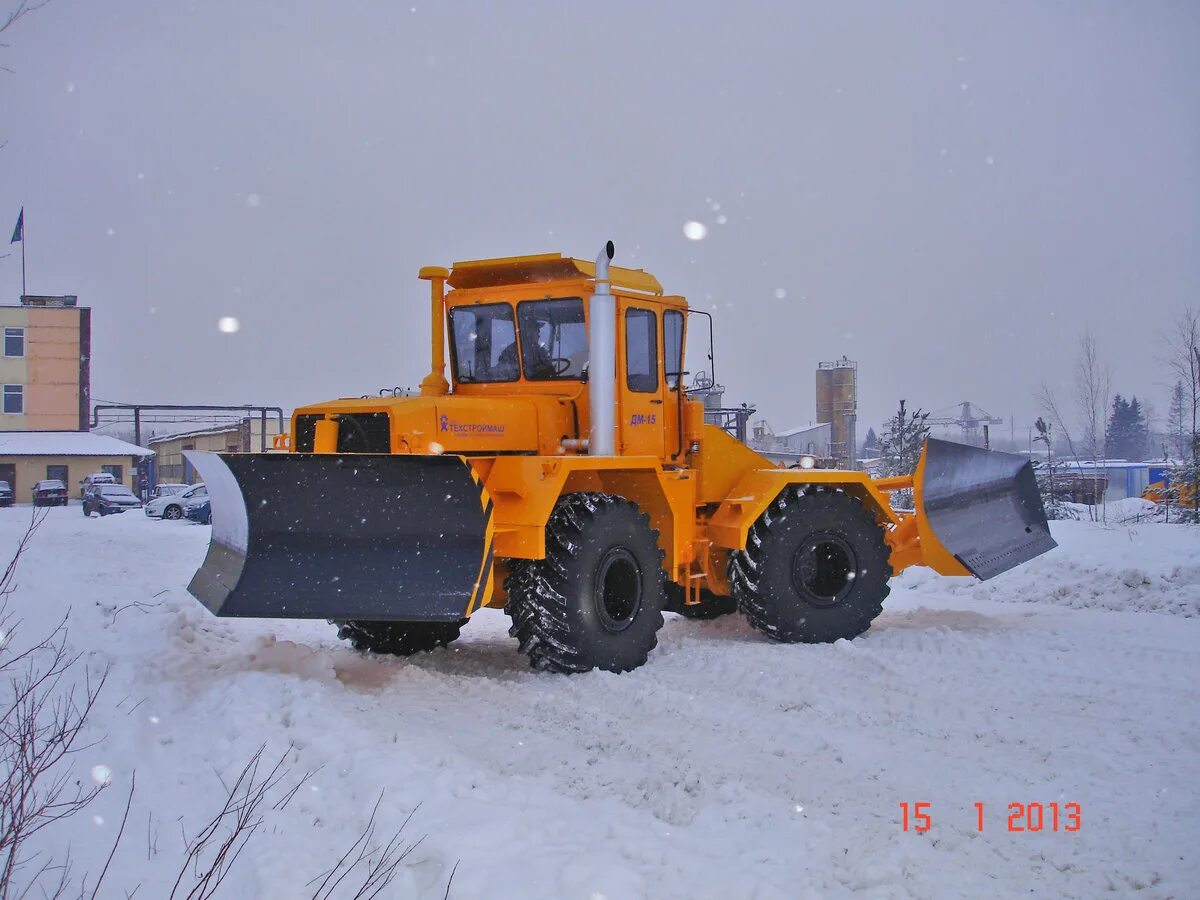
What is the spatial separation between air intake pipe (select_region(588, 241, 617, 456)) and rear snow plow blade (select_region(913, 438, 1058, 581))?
3158 mm

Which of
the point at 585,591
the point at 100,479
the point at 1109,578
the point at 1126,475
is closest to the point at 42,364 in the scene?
the point at 100,479

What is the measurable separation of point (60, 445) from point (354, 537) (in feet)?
141

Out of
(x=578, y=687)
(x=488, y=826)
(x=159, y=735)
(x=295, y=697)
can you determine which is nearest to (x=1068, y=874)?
(x=488, y=826)

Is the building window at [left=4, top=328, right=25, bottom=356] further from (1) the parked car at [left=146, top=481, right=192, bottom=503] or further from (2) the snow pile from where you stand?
(2) the snow pile

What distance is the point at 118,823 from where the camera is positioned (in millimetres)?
4223

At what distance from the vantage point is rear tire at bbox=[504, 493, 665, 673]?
7020 millimetres

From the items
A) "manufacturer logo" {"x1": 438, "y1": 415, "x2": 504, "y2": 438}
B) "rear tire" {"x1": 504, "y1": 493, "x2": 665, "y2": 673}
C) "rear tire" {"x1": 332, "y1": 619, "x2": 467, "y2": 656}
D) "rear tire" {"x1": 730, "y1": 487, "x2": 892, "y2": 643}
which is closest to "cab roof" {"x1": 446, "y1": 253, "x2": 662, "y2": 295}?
"manufacturer logo" {"x1": 438, "y1": 415, "x2": 504, "y2": 438}

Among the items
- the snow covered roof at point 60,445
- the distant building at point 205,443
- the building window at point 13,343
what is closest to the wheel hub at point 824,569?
the distant building at point 205,443

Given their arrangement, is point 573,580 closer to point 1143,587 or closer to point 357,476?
point 357,476

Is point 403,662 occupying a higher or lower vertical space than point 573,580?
lower

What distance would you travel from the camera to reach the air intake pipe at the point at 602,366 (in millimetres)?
7641

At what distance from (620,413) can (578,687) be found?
7.71 feet

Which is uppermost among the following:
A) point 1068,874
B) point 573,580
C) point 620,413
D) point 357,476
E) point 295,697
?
point 620,413
